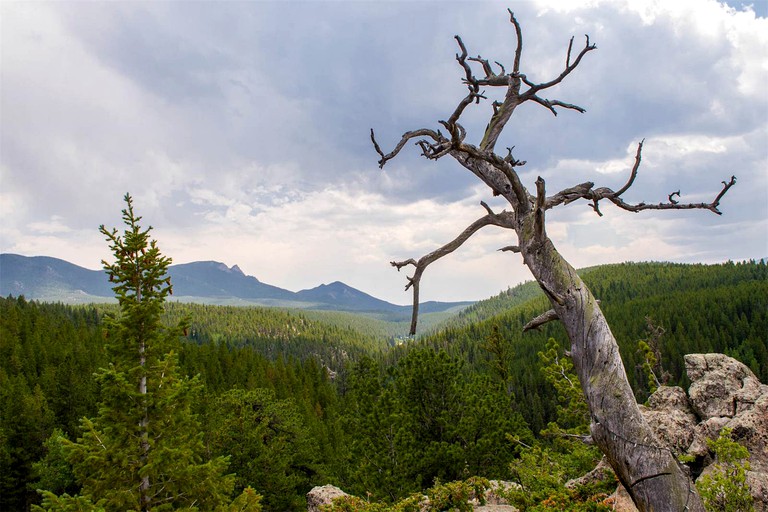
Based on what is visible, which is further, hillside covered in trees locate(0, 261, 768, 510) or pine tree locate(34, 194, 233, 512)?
hillside covered in trees locate(0, 261, 768, 510)

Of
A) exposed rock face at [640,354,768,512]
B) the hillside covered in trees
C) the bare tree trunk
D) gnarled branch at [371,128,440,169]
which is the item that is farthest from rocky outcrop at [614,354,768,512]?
gnarled branch at [371,128,440,169]

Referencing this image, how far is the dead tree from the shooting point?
176 inches

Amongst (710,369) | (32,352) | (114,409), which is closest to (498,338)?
(710,369)

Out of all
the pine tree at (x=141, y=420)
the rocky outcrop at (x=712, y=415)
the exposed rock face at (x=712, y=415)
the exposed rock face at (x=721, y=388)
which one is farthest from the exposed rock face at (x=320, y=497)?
the exposed rock face at (x=721, y=388)

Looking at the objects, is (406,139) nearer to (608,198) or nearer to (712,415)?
(608,198)

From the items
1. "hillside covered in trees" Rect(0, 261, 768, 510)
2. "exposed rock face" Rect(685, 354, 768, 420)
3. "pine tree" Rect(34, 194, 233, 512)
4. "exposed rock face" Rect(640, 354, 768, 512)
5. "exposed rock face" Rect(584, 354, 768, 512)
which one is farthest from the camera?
"hillside covered in trees" Rect(0, 261, 768, 510)

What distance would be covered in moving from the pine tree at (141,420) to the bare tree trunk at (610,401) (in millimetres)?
10954

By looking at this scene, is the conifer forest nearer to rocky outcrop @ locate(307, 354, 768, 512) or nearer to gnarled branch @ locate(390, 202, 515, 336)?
rocky outcrop @ locate(307, 354, 768, 512)

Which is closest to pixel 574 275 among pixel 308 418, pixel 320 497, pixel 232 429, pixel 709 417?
pixel 709 417

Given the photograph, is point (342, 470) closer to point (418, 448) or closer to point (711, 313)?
point (418, 448)

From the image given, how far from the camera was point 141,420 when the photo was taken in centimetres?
1263

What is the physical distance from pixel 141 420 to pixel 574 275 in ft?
41.3

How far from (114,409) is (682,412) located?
46.6 feet

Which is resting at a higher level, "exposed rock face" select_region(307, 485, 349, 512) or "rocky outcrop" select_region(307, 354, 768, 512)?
"rocky outcrop" select_region(307, 354, 768, 512)
